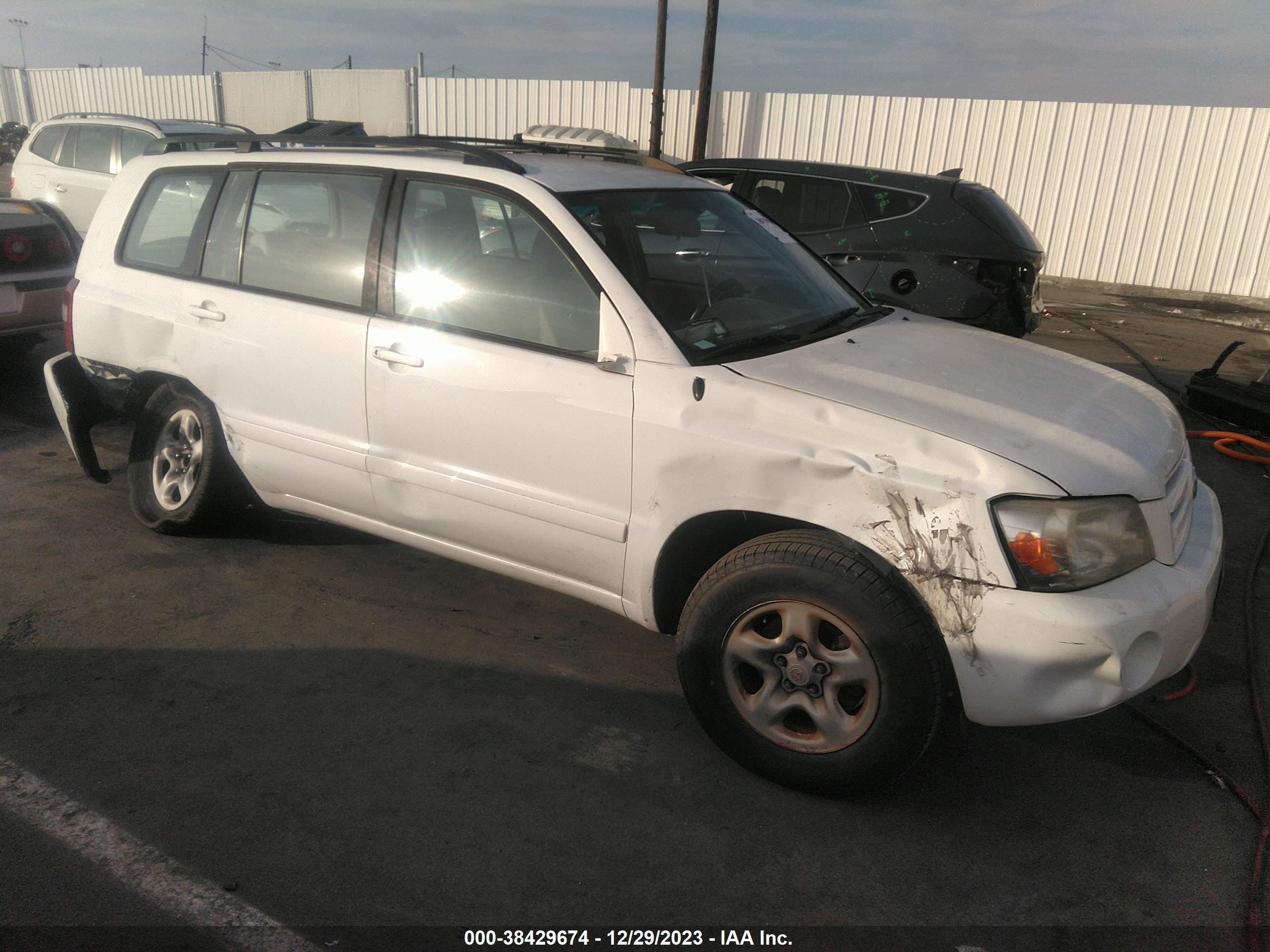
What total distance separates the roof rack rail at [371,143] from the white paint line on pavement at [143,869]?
2384mm

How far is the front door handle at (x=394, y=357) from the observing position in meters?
3.34

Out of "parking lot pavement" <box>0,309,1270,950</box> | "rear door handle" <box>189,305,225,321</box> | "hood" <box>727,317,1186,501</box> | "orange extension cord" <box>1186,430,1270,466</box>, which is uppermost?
"hood" <box>727,317,1186,501</box>

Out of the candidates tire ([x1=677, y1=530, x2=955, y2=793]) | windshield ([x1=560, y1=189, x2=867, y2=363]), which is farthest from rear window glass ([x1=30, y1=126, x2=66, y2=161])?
tire ([x1=677, y1=530, x2=955, y2=793])

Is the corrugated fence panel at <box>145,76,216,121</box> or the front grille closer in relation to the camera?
the front grille

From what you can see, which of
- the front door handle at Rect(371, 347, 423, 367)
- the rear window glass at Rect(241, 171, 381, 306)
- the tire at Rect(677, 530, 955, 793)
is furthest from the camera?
the rear window glass at Rect(241, 171, 381, 306)

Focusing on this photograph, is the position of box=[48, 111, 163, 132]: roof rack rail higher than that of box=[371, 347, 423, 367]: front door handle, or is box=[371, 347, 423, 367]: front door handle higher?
box=[48, 111, 163, 132]: roof rack rail

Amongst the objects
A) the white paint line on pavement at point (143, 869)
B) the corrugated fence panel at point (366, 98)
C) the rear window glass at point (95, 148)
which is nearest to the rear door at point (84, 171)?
the rear window glass at point (95, 148)

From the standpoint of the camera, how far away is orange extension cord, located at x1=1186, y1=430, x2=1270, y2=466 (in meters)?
6.01

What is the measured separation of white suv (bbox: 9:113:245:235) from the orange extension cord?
9706 mm

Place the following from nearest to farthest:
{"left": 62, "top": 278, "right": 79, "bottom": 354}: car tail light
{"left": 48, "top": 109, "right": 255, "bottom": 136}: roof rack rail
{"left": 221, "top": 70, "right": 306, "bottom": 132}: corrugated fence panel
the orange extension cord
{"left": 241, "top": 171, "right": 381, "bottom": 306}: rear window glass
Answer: {"left": 241, "top": 171, "right": 381, "bottom": 306}: rear window glass < {"left": 62, "top": 278, "right": 79, "bottom": 354}: car tail light < the orange extension cord < {"left": 48, "top": 109, "right": 255, "bottom": 136}: roof rack rail < {"left": 221, "top": 70, "right": 306, "bottom": 132}: corrugated fence panel

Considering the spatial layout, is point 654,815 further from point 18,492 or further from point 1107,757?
point 18,492

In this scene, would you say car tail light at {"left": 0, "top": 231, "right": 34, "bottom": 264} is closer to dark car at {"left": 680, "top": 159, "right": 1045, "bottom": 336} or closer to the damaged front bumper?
the damaged front bumper

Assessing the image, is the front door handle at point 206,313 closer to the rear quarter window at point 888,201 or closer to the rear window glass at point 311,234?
the rear window glass at point 311,234

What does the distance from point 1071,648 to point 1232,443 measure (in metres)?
4.94
